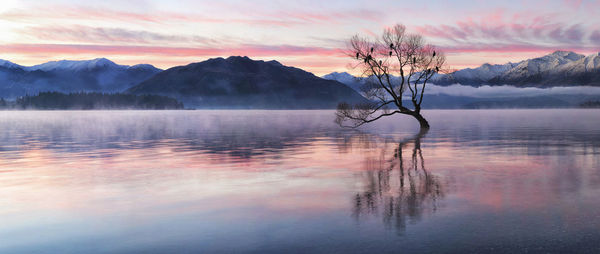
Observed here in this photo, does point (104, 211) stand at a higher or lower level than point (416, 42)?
lower

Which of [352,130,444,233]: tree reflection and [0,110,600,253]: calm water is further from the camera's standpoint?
[352,130,444,233]: tree reflection

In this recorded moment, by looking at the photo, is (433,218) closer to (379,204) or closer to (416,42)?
(379,204)

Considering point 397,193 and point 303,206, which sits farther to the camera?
point 397,193

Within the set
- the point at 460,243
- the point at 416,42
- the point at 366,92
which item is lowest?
the point at 460,243

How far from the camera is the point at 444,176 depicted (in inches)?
767

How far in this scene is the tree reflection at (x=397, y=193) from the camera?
1247 centimetres

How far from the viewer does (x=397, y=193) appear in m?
15.6

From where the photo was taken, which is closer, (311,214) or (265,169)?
(311,214)

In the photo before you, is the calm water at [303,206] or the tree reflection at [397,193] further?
the tree reflection at [397,193]

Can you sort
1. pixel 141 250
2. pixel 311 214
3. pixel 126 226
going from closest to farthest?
pixel 141 250, pixel 126 226, pixel 311 214

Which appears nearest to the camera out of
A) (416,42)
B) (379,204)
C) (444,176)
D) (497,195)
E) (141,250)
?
(141,250)

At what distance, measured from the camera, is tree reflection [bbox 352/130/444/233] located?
12.5m

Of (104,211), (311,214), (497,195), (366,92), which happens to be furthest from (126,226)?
(366,92)

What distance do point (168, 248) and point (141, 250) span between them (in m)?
0.49
